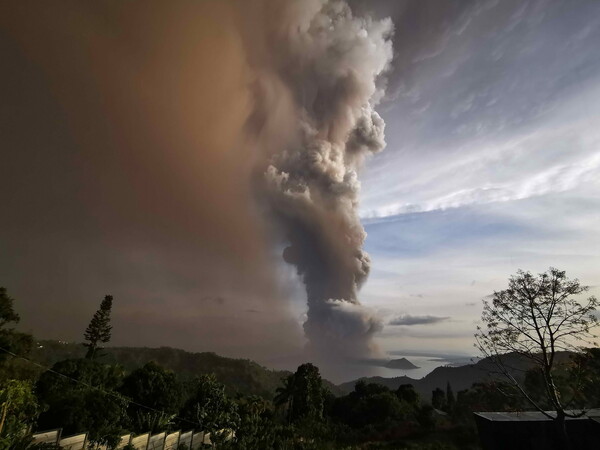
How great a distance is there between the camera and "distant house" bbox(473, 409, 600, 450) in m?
20.0

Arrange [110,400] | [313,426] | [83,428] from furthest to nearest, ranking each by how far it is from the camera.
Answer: [313,426]
[110,400]
[83,428]

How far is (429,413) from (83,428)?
49.8m

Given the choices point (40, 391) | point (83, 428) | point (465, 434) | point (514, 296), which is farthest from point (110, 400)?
point (465, 434)

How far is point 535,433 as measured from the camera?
67.7ft

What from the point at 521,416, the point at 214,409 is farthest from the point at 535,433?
the point at 214,409

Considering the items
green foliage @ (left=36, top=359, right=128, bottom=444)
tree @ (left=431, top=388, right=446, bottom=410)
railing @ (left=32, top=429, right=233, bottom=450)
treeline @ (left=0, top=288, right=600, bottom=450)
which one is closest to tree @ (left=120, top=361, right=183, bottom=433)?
treeline @ (left=0, top=288, right=600, bottom=450)

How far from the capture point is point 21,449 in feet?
59.2

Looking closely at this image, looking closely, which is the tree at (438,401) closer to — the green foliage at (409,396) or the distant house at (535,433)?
the green foliage at (409,396)

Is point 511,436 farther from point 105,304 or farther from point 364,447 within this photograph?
point 105,304

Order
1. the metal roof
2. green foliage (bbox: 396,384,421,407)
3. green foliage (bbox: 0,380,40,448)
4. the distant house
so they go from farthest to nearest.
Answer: green foliage (bbox: 396,384,421,407) → the metal roof → the distant house → green foliage (bbox: 0,380,40,448)

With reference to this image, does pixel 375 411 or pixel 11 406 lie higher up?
pixel 375 411

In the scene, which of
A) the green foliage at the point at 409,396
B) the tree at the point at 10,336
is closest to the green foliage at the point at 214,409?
the tree at the point at 10,336

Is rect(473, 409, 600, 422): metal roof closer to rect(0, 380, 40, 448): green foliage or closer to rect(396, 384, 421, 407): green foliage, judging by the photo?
rect(0, 380, 40, 448): green foliage

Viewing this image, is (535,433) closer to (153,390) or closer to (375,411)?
(153,390)
